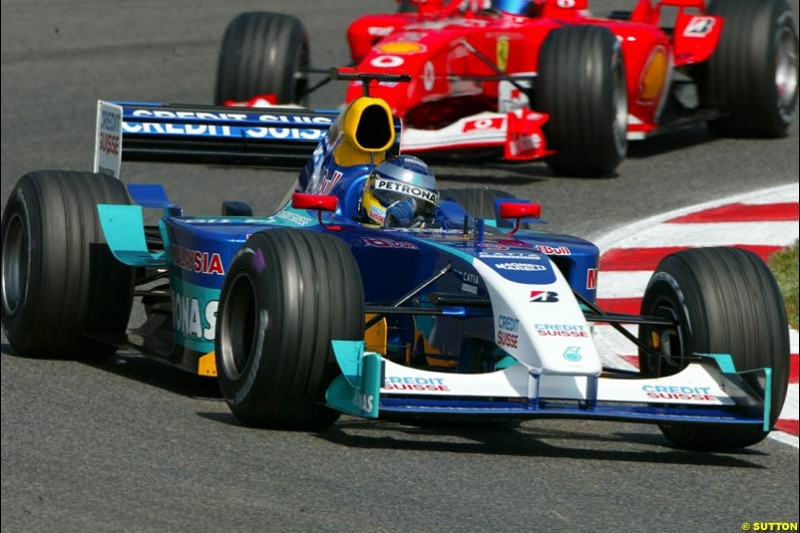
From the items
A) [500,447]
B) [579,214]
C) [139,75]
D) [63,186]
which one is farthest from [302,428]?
[139,75]

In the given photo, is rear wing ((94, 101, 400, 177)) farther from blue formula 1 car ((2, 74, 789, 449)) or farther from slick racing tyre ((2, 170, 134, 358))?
slick racing tyre ((2, 170, 134, 358))

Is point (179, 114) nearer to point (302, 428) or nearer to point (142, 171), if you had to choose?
point (302, 428)

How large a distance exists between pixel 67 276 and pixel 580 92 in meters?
4.90

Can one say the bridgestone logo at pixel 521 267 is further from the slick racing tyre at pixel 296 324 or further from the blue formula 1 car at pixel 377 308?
the slick racing tyre at pixel 296 324

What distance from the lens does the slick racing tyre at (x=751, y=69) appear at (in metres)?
13.0

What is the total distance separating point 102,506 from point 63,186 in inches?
104

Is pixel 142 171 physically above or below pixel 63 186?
below

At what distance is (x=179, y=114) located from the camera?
8898 mm

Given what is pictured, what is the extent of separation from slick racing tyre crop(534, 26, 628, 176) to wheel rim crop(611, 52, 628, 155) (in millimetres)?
11

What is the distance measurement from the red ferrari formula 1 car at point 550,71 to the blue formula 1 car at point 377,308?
342cm

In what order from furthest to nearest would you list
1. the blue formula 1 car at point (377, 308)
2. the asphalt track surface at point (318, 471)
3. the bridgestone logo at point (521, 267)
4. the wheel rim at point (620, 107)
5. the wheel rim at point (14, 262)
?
the wheel rim at point (620, 107)
the wheel rim at point (14, 262)
the bridgestone logo at point (521, 267)
the blue formula 1 car at point (377, 308)
the asphalt track surface at point (318, 471)

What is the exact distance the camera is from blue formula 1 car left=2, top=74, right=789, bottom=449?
19.7ft

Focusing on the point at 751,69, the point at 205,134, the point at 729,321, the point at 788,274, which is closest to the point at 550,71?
the point at 751,69

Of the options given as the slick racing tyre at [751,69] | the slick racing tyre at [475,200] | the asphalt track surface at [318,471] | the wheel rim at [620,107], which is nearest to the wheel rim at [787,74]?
the slick racing tyre at [751,69]
